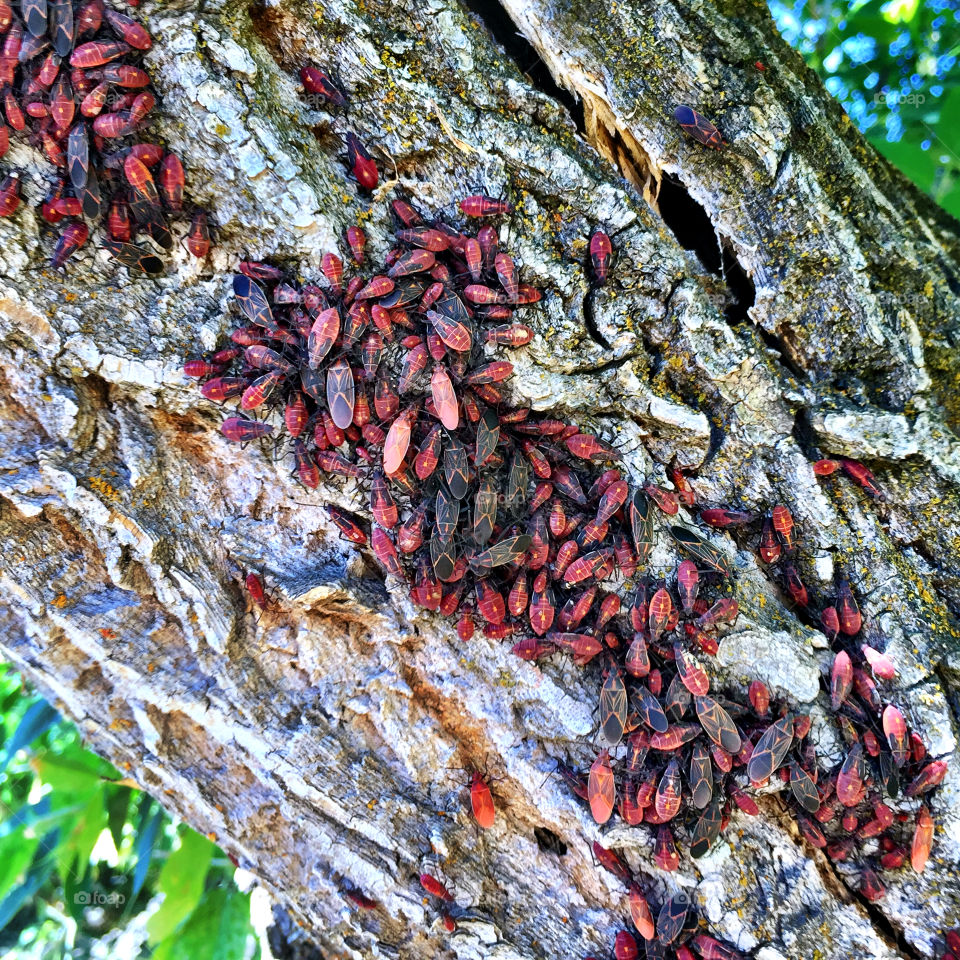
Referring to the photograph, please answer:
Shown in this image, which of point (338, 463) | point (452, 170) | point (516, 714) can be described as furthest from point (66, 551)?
point (452, 170)

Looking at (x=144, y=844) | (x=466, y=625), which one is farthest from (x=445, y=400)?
(x=144, y=844)

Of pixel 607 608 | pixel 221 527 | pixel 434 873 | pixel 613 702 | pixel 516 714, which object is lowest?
pixel 434 873

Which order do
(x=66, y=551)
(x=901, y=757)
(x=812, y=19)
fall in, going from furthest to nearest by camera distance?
(x=812, y=19), (x=66, y=551), (x=901, y=757)

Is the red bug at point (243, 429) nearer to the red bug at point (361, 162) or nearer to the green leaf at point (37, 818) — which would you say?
the red bug at point (361, 162)

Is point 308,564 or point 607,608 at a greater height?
point 607,608

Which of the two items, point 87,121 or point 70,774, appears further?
point 70,774

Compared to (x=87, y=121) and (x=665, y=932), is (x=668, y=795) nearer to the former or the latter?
(x=665, y=932)

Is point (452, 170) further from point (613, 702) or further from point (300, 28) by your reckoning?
point (613, 702)
